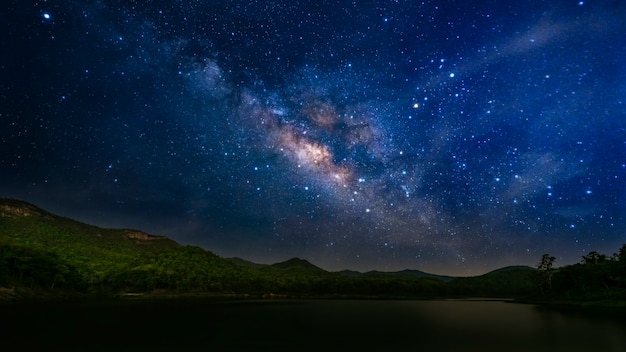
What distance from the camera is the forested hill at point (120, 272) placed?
98.1m

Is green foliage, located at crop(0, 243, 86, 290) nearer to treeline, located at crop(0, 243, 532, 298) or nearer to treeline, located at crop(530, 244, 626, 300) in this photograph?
treeline, located at crop(0, 243, 532, 298)

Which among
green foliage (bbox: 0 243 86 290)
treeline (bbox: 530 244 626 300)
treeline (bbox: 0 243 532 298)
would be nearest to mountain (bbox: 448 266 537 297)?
treeline (bbox: 0 243 532 298)

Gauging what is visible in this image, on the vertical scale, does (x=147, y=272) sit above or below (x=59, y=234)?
below

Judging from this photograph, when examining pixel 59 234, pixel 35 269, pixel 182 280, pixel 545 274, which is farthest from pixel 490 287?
pixel 59 234

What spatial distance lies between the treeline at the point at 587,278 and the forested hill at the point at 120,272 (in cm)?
6423

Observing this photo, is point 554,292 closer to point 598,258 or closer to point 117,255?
point 598,258

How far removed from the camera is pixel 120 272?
127 m

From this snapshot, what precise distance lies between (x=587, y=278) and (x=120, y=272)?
141362mm

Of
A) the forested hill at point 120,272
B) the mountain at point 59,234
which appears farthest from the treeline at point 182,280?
the mountain at point 59,234

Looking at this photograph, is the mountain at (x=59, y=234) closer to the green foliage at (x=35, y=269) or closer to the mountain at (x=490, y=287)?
the green foliage at (x=35, y=269)

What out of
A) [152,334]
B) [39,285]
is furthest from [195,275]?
[152,334]

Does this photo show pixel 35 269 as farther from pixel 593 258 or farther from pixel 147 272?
pixel 593 258

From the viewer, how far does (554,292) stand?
103m

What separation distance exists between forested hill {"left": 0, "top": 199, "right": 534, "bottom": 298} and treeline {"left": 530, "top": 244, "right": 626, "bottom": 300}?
64232mm
